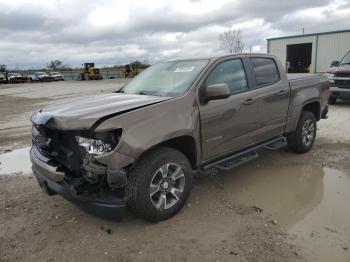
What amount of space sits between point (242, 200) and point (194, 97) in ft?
4.77

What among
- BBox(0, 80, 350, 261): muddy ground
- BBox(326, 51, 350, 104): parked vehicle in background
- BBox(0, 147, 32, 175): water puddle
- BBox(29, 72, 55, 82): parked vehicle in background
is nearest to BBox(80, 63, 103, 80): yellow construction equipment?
BBox(29, 72, 55, 82): parked vehicle in background

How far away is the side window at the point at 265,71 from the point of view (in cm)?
516

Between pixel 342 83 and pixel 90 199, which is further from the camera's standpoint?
pixel 342 83

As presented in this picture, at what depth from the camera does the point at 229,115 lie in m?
4.46

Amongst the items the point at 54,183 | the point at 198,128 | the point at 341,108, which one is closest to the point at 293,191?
the point at 198,128

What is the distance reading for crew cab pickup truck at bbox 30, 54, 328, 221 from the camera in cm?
340

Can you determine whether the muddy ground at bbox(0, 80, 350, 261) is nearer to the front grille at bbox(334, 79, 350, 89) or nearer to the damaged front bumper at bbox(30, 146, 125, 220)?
the damaged front bumper at bbox(30, 146, 125, 220)

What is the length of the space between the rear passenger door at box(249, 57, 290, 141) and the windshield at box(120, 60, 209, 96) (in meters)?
1.04

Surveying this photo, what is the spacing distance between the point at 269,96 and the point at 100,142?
2817mm

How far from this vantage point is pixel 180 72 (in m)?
4.60

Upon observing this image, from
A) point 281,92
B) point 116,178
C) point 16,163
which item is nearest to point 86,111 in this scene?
point 116,178

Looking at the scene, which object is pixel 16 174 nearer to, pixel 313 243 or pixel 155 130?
pixel 155 130

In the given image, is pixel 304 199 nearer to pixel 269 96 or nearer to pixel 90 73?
pixel 269 96

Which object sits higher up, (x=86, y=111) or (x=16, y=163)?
(x=86, y=111)
